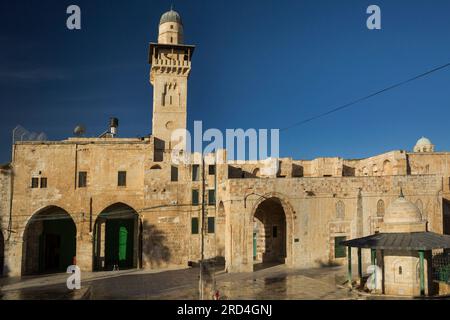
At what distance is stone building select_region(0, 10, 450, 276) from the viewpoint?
82.9 ft

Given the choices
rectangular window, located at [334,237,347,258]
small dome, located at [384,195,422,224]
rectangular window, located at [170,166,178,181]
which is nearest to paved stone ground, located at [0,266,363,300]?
rectangular window, located at [334,237,347,258]

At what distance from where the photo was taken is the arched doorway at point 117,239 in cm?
2958

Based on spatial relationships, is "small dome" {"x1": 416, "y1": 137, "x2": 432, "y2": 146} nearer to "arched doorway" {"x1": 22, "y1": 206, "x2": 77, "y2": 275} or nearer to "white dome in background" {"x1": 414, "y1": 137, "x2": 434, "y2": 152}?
"white dome in background" {"x1": 414, "y1": 137, "x2": 434, "y2": 152}

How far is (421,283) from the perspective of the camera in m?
16.2

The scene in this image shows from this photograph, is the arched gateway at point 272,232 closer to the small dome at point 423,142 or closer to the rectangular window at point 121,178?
the rectangular window at point 121,178

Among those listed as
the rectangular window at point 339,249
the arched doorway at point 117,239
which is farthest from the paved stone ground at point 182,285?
the arched doorway at point 117,239

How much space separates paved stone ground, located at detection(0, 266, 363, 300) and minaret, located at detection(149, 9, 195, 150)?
14.1 metres

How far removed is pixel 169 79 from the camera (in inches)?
1452

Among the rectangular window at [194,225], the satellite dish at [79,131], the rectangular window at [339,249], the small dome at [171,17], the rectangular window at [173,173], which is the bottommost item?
the rectangular window at [339,249]

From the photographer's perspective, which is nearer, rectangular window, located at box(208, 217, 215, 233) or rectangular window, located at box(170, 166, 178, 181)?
rectangular window, located at box(208, 217, 215, 233)

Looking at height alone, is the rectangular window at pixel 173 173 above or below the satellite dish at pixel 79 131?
below

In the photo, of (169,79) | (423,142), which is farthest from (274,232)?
(423,142)
